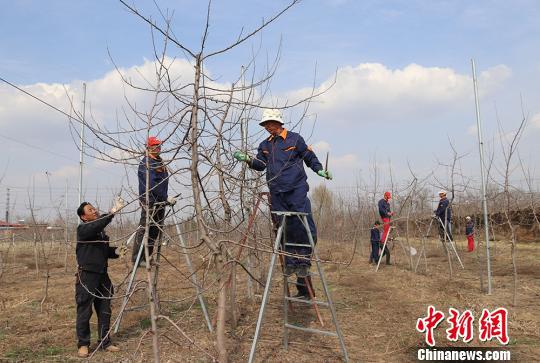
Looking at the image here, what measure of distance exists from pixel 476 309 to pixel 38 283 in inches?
294

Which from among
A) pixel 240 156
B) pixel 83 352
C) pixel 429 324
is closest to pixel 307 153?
pixel 240 156

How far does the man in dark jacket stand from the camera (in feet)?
13.0

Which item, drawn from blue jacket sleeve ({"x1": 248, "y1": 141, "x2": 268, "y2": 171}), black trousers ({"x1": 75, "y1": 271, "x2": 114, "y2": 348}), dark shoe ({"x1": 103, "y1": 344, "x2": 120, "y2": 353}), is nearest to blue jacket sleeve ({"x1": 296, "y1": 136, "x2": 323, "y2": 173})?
blue jacket sleeve ({"x1": 248, "y1": 141, "x2": 268, "y2": 171})

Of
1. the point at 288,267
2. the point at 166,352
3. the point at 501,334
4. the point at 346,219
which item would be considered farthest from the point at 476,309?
the point at 346,219

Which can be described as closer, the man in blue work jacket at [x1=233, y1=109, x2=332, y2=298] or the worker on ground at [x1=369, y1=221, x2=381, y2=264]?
the man in blue work jacket at [x1=233, y1=109, x2=332, y2=298]

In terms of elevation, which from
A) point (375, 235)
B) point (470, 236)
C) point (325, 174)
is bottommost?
point (470, 236)

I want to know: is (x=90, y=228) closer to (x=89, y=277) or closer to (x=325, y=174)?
(x=89, y=277)

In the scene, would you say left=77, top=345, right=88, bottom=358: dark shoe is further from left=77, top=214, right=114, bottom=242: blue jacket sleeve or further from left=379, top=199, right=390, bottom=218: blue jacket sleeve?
left=379, top=199, right=390, bottom=218: blue jacket sleeve

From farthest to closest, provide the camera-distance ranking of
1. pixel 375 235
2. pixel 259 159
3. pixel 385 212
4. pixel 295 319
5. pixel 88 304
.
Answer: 1. pixel 375 235
2. pixel 385 212
3. pixel 295 319
4. pixel 259 159
5. pixel 88 304

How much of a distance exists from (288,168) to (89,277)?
6.51 feet

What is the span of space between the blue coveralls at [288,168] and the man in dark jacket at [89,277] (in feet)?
4.77

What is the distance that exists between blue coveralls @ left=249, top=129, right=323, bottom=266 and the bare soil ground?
88cm

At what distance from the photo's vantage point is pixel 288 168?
4.24 meters

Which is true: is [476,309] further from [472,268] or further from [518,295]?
[472,268]
